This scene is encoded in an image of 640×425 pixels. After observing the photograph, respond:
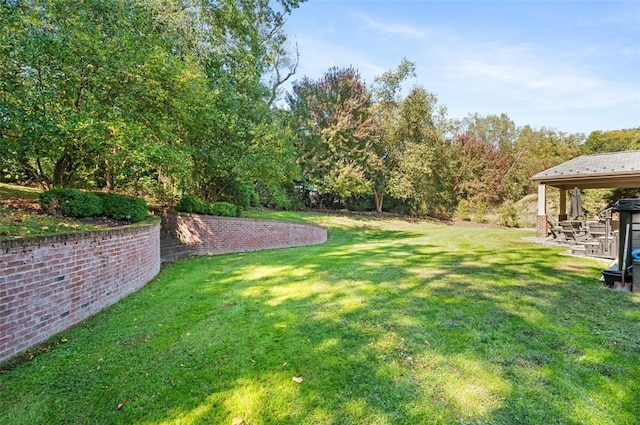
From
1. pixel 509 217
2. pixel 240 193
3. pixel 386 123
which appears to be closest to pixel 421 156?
pixel 386 123

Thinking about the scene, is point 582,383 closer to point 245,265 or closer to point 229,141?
point 245,265

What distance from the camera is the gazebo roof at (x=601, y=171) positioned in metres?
10.9

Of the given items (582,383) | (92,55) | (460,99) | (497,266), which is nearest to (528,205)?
(460,99)

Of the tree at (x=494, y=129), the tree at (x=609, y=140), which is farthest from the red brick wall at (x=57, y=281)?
the tree at (x=609, y=140)

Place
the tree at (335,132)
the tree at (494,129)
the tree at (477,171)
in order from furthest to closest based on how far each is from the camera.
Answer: the tree at (494,129) < the tree at (477,171) < the tree at (335,132)

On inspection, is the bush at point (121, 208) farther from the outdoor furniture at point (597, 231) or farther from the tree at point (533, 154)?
the tree at point (533, 154)

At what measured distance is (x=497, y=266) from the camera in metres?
6.51

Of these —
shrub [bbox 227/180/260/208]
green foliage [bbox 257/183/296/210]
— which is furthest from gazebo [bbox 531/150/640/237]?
green foliage [bbox 257/183/296/210]

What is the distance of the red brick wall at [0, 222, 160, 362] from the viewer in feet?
9.96

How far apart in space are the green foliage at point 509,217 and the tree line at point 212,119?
3.91 meters

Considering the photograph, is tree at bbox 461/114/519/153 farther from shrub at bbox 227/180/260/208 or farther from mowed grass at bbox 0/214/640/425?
mowed grass at bbox 0/214/640/425

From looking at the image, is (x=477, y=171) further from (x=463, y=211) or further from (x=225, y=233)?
(x=225, y=233)

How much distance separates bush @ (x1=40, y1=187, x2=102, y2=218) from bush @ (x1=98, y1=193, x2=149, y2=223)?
1.14 ft

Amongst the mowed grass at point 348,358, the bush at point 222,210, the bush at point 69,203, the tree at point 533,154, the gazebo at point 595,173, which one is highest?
the tree at point 533,154
